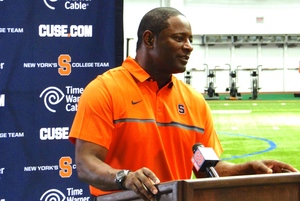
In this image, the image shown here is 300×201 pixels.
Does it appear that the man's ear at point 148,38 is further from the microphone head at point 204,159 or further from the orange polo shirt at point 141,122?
the microphone head at point 204,159

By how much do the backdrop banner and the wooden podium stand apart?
2.90m

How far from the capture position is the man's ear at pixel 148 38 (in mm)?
3479

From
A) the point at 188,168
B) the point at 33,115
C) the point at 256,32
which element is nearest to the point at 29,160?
the point at 33,115

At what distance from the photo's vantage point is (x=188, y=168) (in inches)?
139

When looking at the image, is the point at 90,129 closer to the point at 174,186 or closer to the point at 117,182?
the point at 117,182

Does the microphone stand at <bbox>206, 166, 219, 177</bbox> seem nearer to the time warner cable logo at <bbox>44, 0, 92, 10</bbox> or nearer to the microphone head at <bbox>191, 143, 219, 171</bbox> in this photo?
the microphone head at <bbox>191, 143, 219, 171</bbox>

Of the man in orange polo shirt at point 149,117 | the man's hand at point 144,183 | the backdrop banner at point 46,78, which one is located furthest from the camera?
the backdrop banner at point 46,78

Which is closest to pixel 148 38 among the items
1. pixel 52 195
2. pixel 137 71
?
pixel 137 71

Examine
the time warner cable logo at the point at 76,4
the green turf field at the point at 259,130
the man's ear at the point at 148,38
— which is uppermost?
the time warner cable logo at the point at 76,4

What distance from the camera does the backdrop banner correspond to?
5180mm

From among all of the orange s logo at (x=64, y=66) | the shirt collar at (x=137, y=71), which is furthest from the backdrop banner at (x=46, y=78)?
the shirt collar at (x=137, y=71)

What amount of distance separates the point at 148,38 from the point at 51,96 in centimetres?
195

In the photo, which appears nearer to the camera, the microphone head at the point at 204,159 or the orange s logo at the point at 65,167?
Answer: the microphone head at the point at 204,159

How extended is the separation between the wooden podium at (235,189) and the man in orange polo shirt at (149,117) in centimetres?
59
